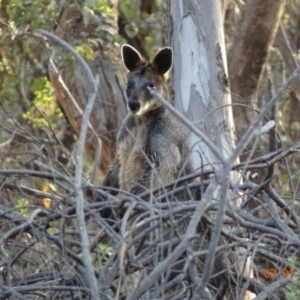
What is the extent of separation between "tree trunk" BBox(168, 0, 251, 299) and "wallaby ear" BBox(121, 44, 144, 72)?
1.05ft

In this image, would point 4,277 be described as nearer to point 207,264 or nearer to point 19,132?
point 207,264

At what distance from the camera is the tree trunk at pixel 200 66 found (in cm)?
741

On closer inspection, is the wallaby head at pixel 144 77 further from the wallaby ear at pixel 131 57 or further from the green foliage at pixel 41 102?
the green foliage at pixel 41 102

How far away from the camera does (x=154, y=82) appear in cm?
758

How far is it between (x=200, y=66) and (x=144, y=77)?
1.53 ft

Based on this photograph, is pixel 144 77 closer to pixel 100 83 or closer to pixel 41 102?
pixel 100 83

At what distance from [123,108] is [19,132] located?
1.21m

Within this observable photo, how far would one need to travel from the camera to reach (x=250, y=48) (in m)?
10.6

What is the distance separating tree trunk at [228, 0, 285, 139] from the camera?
10.3 metres

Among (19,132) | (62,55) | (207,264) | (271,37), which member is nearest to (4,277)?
(207,264)

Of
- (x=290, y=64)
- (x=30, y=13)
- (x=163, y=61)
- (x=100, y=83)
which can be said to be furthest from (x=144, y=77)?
(x=290, y=64)

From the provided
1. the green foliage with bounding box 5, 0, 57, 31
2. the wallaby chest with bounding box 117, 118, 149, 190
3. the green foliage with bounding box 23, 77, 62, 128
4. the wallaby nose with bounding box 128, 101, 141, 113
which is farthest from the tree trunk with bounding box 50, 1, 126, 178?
the wallaby nose with bounding box 128, 101, 141, 113

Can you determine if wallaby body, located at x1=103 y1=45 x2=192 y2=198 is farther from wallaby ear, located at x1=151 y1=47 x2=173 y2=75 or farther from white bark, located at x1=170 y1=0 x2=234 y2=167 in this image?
white bark, located at x1=170 y1=0 x2=234 y2=167

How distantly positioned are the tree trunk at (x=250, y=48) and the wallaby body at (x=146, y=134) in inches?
110
